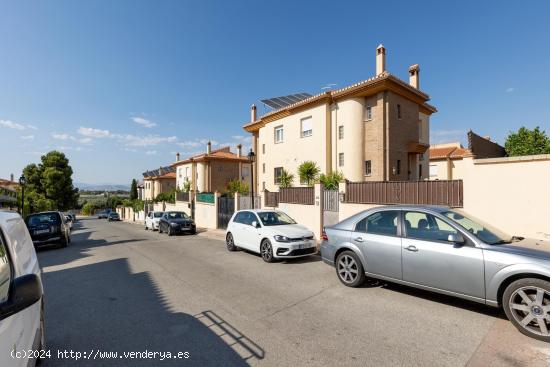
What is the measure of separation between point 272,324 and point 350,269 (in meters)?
2.27

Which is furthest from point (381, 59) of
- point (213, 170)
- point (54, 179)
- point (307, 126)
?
point (54, 179)

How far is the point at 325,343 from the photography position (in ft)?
11.2

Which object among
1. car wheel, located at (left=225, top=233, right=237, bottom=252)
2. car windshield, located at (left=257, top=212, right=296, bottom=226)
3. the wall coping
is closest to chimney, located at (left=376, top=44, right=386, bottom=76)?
the wall coping

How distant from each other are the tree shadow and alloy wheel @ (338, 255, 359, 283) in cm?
273

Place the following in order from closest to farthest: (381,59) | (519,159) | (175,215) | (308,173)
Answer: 1. (519,159)
2. (308,173)
3. (175,215)
4. (381,59)

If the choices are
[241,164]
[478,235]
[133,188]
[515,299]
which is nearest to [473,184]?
[478,235]

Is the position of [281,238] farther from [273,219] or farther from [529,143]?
[529,143]

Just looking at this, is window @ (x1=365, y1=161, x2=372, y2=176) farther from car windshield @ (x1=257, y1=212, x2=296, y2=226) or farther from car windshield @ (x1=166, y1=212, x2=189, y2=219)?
Result: car windshield @ (x1=166, y1=212, x2=189, y2=219)

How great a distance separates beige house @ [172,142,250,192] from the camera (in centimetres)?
3641

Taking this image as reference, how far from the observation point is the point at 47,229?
12.0 m

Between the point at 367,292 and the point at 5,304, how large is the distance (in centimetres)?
508

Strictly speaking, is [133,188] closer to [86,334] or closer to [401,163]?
[401,163]

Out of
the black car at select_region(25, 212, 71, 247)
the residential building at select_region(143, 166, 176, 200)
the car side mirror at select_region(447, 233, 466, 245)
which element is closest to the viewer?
the car side mirror at select_region(447, 233, 466, 245)

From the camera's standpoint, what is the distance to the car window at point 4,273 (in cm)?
191
